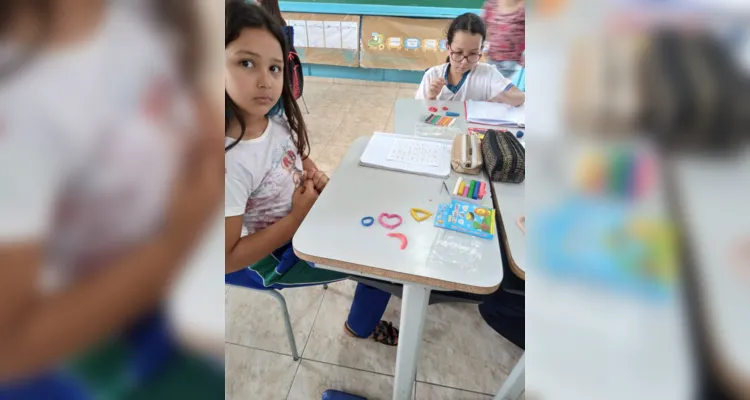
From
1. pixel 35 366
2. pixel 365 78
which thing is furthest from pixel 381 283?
pixel 365 78

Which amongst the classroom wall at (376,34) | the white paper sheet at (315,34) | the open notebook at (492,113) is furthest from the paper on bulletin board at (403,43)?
the open notebook at (492,113)

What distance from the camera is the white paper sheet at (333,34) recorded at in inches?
147

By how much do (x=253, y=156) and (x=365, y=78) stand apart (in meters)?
A: 3.43

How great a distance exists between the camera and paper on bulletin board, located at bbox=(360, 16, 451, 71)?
3.57m

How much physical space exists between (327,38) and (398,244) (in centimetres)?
349

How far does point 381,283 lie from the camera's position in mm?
1102

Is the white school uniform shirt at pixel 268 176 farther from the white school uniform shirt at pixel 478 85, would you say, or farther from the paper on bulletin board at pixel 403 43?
the paper on bulletin board at pixel 403 43

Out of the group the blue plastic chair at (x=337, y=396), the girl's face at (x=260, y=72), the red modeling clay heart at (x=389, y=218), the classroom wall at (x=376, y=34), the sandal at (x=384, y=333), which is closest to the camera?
the girl's face at (x=260, y=72)

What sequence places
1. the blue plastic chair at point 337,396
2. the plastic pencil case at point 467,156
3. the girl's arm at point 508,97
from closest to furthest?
the plastic pencil case at point 467,156 < the blue plastic chair at point 337,396 < the girl's arm at point 508,97

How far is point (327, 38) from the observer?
381cm

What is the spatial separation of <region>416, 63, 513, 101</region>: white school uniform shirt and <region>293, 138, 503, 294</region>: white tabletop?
102cm

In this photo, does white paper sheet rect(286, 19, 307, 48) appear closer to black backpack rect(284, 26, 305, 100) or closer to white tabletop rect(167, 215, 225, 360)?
black backpack rect(284, 26, 305, 100)

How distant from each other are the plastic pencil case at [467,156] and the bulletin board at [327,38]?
9.58ft

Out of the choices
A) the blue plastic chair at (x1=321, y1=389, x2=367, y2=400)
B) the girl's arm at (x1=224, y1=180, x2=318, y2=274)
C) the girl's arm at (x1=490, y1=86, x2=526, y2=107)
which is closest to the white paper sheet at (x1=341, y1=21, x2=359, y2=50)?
the girl's arm at (x1=490, y1=86, x2=526, y2=107)
